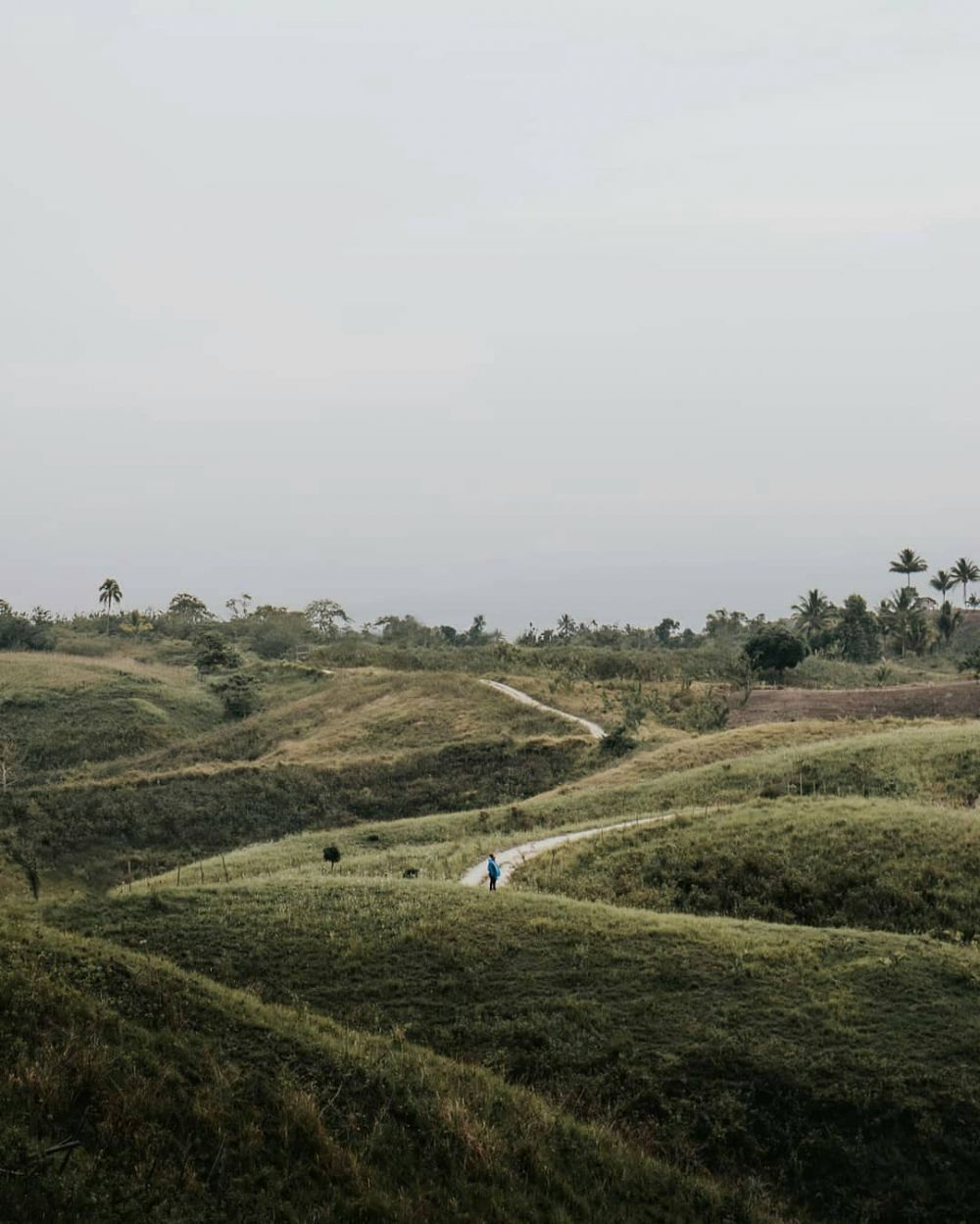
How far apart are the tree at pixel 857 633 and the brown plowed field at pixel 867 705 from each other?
4617cm

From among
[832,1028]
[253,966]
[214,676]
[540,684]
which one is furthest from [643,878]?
[214,676]

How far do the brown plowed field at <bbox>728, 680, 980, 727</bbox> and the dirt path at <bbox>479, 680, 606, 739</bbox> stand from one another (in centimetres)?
985

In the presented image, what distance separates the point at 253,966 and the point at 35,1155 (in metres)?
8.03

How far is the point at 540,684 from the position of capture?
82750 mm

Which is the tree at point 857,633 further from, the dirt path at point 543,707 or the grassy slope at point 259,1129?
the grassy slope at point 259,1129

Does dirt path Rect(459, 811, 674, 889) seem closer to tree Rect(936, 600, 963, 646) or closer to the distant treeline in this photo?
the distant treeline

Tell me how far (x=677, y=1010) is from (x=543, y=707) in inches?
2175

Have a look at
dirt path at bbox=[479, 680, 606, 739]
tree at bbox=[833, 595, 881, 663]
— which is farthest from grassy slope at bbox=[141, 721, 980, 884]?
tree at bbox=[833, 595, 881, 663]

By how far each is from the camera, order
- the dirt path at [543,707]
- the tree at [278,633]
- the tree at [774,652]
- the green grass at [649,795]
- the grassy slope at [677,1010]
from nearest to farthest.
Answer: the grassy slope at [677,1010] < the green grass at [649,795] < the dirt path at [543,707] < the tree at [774,652] < the tree at [278,633]

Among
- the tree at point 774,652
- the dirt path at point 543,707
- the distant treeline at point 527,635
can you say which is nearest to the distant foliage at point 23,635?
the distant treeline at point 527,635

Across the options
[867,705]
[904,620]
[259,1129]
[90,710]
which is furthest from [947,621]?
[259,1129]

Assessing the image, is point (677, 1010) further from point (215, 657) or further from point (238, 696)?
point (215, 657)

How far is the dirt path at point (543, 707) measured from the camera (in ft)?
214

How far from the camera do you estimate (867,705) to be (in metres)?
62.7
